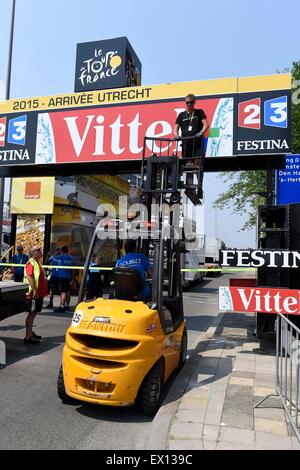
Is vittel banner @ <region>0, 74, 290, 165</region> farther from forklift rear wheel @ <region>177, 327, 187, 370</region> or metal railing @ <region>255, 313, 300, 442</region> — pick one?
metal railing @ <region>255, 313, 300, 442</region>

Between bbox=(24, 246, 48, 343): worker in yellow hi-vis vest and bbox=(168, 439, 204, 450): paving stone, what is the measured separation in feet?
16.6

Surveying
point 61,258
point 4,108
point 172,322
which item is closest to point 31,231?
point 61,258

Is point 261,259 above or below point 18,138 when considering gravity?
below

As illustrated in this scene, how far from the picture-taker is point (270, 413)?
4.59 m

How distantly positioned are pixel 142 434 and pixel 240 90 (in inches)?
286

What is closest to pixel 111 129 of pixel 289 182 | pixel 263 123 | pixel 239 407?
pixel 263 123

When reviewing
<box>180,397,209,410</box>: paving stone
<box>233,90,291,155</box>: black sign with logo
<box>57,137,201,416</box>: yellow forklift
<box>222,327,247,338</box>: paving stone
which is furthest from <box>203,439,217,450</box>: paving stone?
<box>233,90,291,155</box>: black sign with logo

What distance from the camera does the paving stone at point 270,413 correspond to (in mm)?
4438

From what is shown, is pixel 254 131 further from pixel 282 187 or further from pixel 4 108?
pixel 4 108

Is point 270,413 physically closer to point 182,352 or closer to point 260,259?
point 182,352

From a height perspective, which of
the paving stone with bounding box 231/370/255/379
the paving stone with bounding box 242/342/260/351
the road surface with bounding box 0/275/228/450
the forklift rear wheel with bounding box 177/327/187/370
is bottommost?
the road surface with bounding box 0/275/228/450

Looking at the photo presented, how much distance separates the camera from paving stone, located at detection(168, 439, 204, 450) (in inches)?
145

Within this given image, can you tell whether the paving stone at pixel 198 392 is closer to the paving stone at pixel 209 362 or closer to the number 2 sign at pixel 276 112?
the paving stone at pixel 209 362

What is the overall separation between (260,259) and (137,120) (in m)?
4.50
